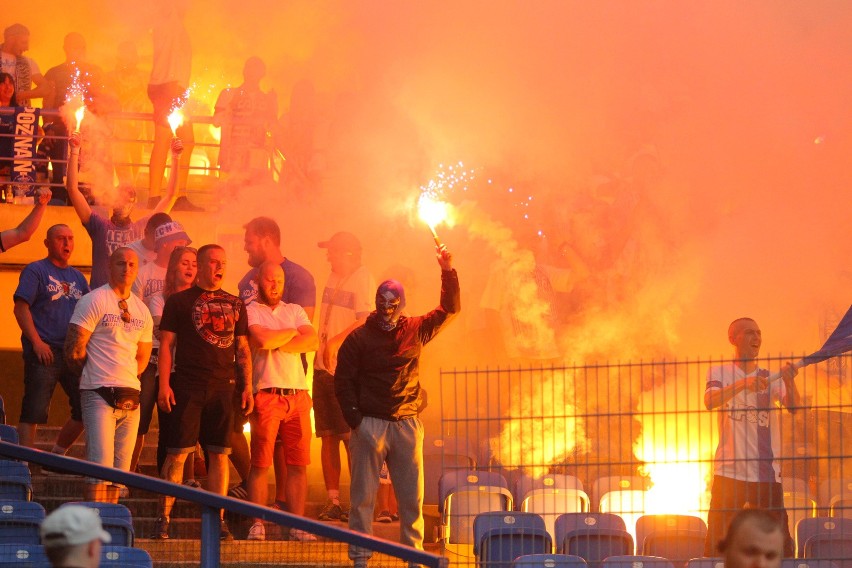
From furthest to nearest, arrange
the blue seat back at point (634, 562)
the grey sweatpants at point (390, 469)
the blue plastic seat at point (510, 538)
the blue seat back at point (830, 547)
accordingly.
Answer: the grey sweatpants at point (390, 469), the blue seat back at point (830, 547), the blue plastic seat at point (510, 538), the blue seat back at point (634, 562)

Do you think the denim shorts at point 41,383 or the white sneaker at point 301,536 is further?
the denim shorts at point 41,383

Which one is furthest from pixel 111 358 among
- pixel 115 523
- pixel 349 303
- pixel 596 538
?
pixel 596 538

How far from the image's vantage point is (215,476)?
7609mm

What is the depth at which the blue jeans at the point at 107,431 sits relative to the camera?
7469 millimetres

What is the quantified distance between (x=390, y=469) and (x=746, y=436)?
208 centimetres

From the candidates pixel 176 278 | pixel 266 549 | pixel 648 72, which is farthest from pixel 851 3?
pixel 266 549

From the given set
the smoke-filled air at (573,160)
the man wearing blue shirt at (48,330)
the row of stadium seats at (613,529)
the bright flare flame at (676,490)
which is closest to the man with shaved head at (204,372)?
the man wearing blue shirt at (48,330)

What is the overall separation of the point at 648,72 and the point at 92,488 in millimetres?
8850

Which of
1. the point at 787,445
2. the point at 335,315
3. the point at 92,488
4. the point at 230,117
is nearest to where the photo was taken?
the point at 92,488

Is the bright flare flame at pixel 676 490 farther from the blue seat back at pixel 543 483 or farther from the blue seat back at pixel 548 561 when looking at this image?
the blue seat back at pixel 548 561

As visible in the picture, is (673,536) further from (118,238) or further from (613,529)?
(118,238)

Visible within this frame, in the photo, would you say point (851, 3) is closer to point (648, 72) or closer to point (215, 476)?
point (648, 72)

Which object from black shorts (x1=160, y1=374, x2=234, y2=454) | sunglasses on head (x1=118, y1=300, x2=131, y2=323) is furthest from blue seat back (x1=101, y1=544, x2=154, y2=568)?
sunglasses on head (x1=118, y1=300, x2=131, y2=323)

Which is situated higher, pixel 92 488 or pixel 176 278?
pixel 176 278
